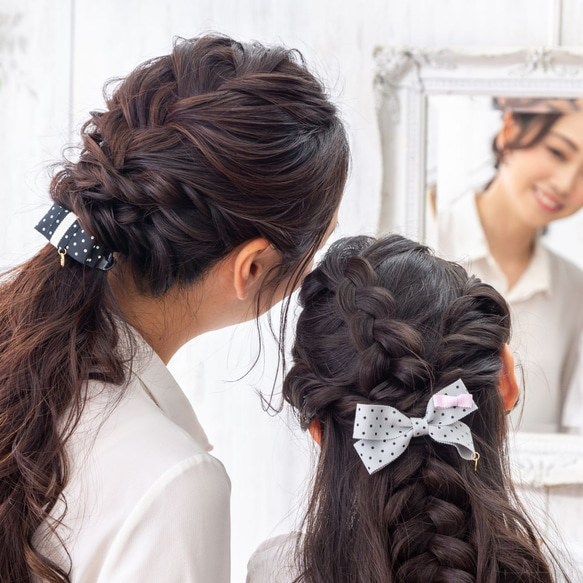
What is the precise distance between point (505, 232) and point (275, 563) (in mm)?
838

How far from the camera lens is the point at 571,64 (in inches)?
49.6

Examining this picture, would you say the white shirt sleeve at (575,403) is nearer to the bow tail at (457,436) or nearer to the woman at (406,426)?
the woman at (406,426)

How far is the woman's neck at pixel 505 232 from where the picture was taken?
1.33 metres

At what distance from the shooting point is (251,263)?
0.72 m

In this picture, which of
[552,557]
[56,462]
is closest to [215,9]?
[56,462]

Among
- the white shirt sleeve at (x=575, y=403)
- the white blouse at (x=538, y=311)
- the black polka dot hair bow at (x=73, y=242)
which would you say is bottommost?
the white shirt sleeve at (x=575, y=403)

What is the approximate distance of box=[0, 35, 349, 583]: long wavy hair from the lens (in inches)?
25.2

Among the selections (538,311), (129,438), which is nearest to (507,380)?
(129,438)

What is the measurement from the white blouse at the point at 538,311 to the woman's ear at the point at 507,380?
0.55 meters

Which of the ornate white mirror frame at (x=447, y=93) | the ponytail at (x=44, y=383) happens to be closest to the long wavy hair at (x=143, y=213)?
the ponytail at (x=44, y=383)

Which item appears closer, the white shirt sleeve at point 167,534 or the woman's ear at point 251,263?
the white shirt sleeve at point 167,534

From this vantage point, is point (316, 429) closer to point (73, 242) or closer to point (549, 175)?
point (73, 242)

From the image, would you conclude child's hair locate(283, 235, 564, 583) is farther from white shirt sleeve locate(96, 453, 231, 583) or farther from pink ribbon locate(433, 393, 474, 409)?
white shirt sleeve locate(96, 453, 231, 583)

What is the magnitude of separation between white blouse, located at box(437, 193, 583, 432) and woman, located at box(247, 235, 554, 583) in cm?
60
